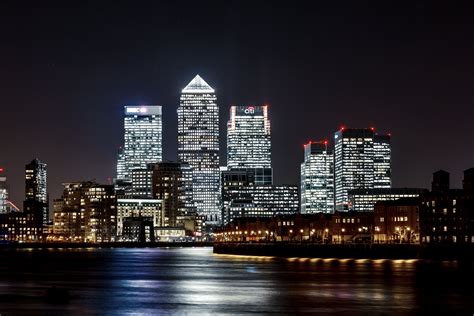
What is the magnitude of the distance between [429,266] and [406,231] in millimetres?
63888

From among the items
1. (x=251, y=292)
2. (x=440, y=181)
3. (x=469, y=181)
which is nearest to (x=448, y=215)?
(x=469, y=181)

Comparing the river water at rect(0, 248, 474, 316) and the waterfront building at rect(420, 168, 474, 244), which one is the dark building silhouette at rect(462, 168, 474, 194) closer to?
the waterfront building at rect(420, 168, 474, 244)

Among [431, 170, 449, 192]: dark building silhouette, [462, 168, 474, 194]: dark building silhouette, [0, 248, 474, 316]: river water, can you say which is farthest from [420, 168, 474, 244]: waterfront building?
[0, 248, 474, 316]: river water

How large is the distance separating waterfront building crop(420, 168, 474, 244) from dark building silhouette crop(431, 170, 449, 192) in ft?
35.7

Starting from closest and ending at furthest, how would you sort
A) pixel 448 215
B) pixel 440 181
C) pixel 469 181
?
pixel 448 215 < pixel 469 181 < pixel 440 181

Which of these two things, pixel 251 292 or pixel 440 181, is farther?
pixel 440 181

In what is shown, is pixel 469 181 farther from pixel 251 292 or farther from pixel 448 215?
pixel 251 292

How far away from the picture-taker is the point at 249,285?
10000cm

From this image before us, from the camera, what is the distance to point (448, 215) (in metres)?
174

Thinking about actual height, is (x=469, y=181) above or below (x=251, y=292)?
above

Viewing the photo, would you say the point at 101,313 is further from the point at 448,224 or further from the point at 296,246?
the point at 296,246

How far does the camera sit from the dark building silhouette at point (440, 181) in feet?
628

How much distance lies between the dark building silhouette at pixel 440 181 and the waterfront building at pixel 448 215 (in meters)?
10.9

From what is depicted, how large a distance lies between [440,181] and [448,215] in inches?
793
